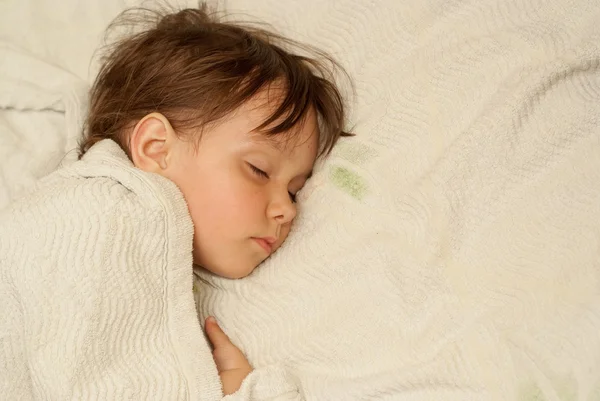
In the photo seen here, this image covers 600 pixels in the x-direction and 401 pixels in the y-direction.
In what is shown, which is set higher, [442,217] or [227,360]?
[442,217]

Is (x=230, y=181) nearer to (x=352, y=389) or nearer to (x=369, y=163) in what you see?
(x=369, y=163)

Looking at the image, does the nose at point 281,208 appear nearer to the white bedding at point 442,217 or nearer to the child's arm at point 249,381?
the white bedding at point 442,217

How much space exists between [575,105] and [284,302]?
66 cm

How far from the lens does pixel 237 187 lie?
3.69 feet

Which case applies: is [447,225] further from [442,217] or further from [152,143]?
[152,143]

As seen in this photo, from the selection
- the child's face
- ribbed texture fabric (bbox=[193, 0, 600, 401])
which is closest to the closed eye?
the child's face

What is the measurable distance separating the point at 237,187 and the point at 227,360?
1.06 ft

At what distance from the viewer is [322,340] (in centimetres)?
112

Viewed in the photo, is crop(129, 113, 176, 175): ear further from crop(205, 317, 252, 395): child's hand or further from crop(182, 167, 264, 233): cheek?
crop(205, 317, 252, 395): child's hand

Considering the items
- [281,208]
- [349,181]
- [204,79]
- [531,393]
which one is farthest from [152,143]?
[531,393]

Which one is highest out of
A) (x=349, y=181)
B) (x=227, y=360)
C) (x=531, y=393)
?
(x=349, y=181)

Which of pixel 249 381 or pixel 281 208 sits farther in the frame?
pixel 281 208

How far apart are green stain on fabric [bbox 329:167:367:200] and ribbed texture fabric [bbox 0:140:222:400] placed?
0.99 ft

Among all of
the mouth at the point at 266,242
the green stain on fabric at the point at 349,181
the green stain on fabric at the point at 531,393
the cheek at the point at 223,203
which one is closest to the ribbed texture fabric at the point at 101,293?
the cheek at the point at 223,203
